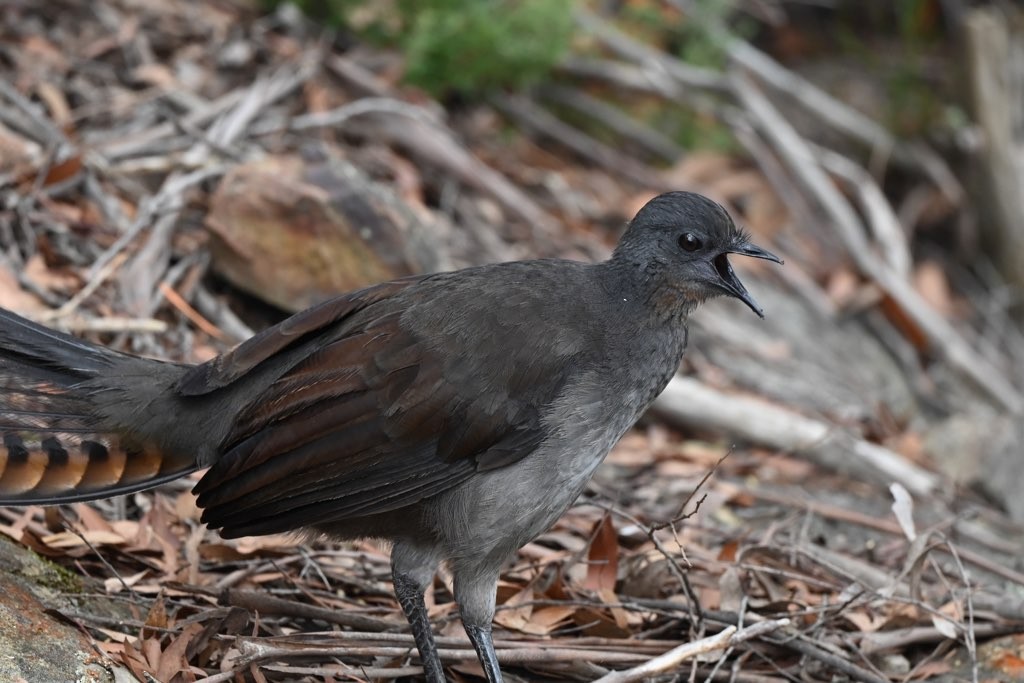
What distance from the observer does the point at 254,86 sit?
6.65 meters

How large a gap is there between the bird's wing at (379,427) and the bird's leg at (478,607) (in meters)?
0.31

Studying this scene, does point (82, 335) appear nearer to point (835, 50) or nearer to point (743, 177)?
point (743, 177)

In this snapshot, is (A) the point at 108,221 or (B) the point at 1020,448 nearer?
(A) the point at 108,221

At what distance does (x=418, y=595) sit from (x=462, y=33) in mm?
4083

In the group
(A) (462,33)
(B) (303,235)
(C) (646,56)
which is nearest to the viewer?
(B) (303,235)

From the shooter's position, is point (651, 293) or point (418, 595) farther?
point (651, 293)

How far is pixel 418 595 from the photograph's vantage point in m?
3.72

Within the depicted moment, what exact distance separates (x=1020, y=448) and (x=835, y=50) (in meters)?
4.78

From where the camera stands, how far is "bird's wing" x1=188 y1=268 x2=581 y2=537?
3645 mm

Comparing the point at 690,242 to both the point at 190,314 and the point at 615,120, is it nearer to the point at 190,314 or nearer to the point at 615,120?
the point at 190,314

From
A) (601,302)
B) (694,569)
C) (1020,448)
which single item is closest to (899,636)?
(694,569)

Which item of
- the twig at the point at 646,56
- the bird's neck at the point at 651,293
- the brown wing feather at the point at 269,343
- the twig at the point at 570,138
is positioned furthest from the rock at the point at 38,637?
the twig at the point at 646,56

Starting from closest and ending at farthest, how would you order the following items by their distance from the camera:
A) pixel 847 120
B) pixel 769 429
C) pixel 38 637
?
pixel 38 637
pixel 769 429
pixel 847 120

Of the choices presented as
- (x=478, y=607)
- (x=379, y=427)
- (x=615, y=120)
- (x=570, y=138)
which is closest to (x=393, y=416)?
(x=379, y=427)
